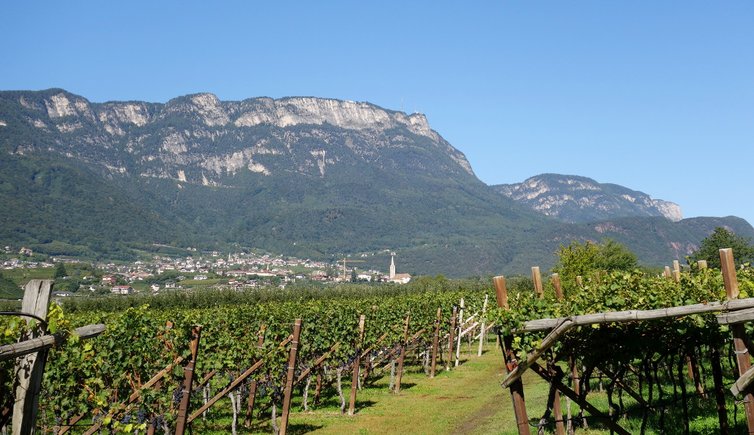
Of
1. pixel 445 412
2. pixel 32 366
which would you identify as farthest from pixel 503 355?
pixel 445 412

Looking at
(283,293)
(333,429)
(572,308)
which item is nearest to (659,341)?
(572,308)

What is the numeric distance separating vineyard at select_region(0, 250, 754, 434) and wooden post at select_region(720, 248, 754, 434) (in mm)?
16

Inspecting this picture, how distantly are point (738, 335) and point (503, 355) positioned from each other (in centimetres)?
451

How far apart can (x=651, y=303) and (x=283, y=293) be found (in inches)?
2363

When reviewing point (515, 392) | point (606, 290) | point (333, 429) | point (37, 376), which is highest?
point (606, 290)

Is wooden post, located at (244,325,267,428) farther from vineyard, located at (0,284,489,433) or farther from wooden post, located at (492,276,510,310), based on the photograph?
wooden post, located at (492,276,510,310)

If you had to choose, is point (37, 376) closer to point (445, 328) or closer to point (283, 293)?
point (445, 328)

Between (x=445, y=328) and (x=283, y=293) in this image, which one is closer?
(x=445, y=328)

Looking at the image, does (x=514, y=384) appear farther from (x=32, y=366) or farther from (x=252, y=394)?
(x=252, y=394)

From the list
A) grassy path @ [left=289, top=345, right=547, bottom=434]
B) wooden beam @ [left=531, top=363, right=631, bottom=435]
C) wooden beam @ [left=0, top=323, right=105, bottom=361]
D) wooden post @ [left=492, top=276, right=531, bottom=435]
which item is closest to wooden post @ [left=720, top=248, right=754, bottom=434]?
wooden beam @ [left=531, top=363, right=631, bottom=435]

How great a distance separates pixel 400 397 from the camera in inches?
926

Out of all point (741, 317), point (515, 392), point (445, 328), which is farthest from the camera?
point (445, 328)

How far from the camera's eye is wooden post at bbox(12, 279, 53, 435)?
579cm

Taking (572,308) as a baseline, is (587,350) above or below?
below
